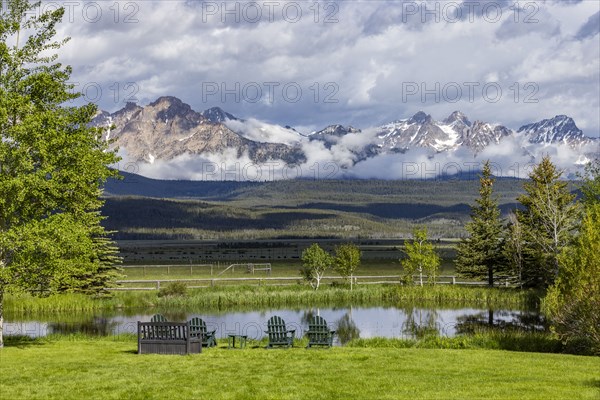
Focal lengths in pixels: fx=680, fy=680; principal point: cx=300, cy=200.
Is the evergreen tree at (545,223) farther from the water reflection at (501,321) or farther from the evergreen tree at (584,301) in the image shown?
the evergreen tree at (584,301)

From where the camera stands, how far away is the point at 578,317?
26.5 meters

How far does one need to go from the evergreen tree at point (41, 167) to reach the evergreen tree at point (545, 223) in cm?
3159

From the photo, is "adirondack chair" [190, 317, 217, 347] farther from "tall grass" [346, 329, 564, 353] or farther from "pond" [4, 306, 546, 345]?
"pond" [4, 306, 546, 345]

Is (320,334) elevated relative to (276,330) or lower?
lower

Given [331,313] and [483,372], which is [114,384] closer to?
[483,372]

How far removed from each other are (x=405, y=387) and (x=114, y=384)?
813 centimetres

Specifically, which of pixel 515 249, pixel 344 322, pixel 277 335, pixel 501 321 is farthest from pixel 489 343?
pixel 515 249

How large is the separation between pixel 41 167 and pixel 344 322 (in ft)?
78.9

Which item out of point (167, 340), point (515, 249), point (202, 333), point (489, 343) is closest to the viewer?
point (167, 340)

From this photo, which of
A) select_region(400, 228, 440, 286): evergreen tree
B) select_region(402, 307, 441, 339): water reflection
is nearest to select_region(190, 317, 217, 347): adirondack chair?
select_region(402, 307, 441, 339): water reflection

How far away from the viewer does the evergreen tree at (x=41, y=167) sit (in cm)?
2522

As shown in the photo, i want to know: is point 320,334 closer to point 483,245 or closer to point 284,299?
point 284,299

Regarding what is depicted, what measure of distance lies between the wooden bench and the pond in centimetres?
1155

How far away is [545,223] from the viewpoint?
1900 inches
